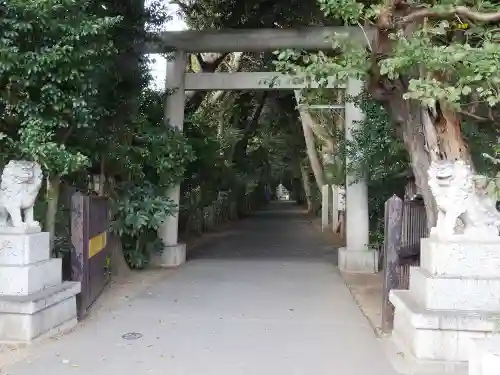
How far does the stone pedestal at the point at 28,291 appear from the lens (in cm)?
592

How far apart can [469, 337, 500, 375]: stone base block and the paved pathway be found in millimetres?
1859

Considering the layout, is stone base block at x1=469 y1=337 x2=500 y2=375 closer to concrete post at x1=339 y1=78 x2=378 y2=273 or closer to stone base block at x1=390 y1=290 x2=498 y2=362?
stone base block at x1=390 y1=290 x2=498 y2=362

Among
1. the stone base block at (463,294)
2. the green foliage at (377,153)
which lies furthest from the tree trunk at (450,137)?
the green foliage at (377,153)

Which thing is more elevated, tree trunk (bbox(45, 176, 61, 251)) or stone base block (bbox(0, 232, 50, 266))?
tree trunk (bbox(45, 176, 61, 251))

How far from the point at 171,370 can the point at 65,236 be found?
453 centimetres

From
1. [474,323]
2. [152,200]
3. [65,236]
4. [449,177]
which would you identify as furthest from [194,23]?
[474,323]

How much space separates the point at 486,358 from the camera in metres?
3.28

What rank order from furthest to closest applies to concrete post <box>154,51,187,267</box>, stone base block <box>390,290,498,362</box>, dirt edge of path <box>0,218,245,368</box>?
concrete post <box>154,51,187,267</box>, dirt edge of path <box>0,218,245,368</box>, stone base block <box>390,290,498,362</box>

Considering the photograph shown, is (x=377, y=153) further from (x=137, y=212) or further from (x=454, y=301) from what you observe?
(x=454, y=301)

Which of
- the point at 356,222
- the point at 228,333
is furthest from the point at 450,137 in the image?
the point at 356,222

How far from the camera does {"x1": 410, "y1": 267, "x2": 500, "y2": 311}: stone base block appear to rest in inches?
211

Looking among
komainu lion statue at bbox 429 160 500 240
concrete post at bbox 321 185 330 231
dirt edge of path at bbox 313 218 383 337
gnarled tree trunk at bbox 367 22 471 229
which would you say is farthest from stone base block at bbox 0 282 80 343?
concrete post at bbox 321 185 330 231

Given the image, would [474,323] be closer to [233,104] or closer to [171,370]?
[171,370]

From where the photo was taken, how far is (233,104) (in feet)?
72.9
